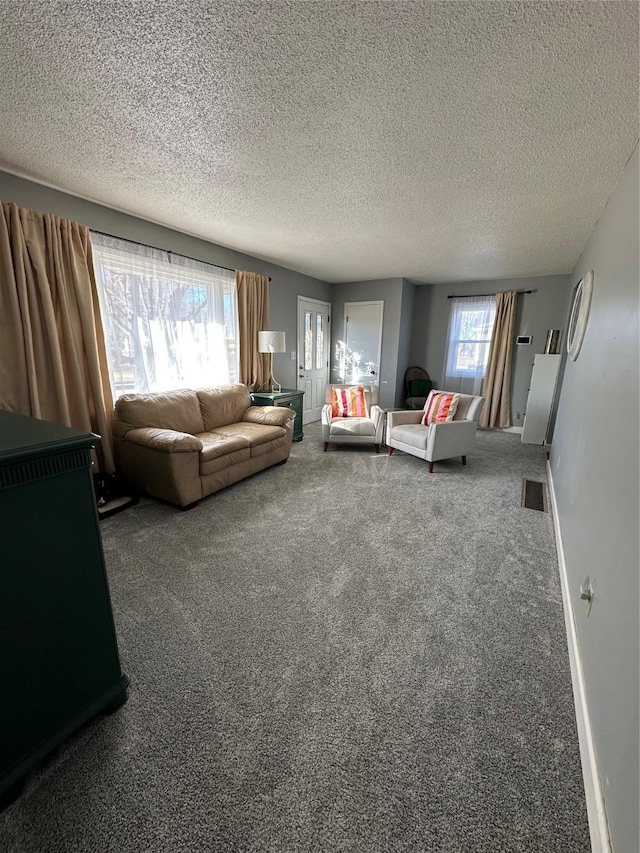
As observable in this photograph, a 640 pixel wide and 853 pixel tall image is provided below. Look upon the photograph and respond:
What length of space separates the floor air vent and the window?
3449 mm

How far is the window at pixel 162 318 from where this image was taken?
3.01 metres

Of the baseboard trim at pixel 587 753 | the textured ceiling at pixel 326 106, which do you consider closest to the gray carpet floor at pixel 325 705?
the baseboard trim at pixel 587 753

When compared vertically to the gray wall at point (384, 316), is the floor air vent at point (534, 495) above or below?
below

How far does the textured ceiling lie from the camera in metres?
1.14

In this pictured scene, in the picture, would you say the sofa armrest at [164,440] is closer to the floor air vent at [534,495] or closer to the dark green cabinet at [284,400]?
the dark green cabinet at [284,400]

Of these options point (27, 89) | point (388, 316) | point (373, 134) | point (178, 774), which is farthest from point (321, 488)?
point (388, 316)

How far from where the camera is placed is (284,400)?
4.39 m

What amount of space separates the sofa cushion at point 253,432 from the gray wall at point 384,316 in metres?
2.86

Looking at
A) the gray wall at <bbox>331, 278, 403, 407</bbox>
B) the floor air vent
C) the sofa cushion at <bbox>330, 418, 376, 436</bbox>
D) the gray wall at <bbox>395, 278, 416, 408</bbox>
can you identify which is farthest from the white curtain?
the floor air vent

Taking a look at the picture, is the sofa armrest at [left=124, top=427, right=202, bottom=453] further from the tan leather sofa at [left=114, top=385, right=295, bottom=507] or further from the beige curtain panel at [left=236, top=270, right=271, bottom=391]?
the beige curtain panel at [left=236, top=270, right=271, bottom=391]

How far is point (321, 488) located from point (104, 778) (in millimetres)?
2338

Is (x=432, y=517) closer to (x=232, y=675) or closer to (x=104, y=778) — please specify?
(x=232, y=675)

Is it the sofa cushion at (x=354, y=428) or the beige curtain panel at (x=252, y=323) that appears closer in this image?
the beige curtain panel at (x=252, y=323)

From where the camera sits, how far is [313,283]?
5555 mm
